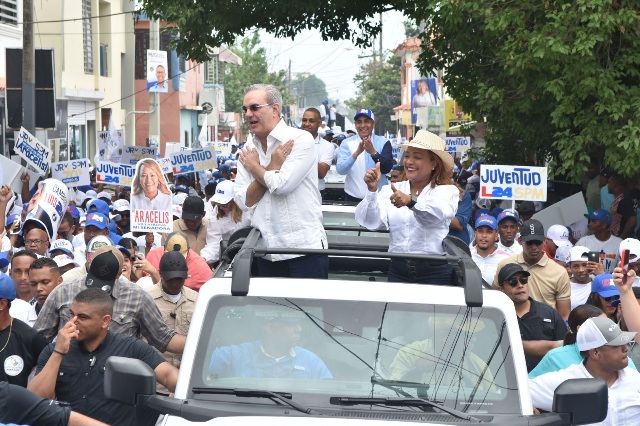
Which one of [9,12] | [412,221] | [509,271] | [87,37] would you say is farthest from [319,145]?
[87,37]

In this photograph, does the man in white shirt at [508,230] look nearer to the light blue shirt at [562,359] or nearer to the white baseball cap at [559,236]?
the white baseball cap at [559,236]

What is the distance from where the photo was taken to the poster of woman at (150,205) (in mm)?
13430

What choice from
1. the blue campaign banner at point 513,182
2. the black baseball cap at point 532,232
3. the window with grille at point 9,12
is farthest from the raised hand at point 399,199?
the window with grille at point 9,12

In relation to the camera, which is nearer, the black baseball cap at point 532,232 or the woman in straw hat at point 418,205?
the woman in straw hat at point 418,205

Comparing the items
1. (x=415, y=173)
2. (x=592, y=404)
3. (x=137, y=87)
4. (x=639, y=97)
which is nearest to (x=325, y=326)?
(x=592, y=404)

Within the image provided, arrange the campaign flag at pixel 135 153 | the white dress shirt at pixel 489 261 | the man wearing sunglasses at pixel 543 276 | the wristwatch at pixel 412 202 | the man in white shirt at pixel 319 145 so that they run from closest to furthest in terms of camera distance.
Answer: the wristwatch at pixel 412 202, the man wearing sunglasses at pixel 543 276, the white dress shirt at pixel 489 261, the man in white shirt at pixel 319 145, the campaign flag at pixel 135 153

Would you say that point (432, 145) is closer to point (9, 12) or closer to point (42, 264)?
point (42, 264)

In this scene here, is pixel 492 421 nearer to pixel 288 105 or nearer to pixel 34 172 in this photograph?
pixel 34 172

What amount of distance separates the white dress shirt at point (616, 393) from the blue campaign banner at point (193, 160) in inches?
645

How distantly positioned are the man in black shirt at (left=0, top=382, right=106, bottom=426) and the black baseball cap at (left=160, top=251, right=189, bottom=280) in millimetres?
2973

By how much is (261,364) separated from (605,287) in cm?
452

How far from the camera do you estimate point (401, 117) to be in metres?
88.2

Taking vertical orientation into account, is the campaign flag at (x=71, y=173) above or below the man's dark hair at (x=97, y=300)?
above

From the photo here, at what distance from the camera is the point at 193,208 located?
12.8 meters
